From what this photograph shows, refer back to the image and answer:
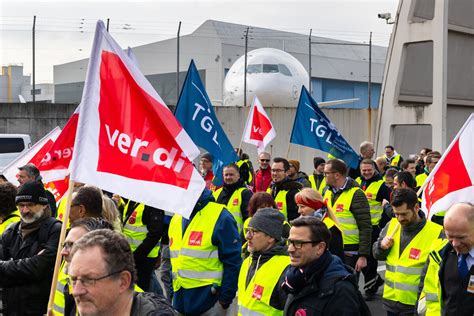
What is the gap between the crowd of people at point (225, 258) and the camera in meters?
3.32

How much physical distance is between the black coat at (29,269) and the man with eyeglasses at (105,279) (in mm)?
2380

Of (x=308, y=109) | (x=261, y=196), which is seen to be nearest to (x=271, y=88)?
(x=308, y=109)

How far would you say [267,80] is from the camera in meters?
33.9

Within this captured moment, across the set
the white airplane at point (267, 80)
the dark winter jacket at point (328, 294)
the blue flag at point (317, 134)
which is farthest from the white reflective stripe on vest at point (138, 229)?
the white airplane at point (267, 80)

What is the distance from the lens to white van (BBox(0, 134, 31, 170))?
854 inches

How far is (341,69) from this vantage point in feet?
197

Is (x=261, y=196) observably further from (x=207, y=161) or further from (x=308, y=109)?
(x=308, y=109)

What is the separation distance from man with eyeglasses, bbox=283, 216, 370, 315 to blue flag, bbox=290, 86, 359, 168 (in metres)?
7.41

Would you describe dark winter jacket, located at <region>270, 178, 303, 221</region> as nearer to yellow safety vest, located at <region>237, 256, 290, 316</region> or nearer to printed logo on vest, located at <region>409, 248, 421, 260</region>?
printed logo on vest, located at <region>409, 248, 421, 260</region>

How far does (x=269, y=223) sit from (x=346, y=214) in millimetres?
3769

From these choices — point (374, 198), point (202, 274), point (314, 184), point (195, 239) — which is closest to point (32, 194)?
point (195, 239)

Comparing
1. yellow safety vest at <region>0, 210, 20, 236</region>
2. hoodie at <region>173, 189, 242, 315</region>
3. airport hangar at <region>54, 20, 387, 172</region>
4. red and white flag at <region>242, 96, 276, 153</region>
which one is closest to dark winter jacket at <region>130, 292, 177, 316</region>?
hoodie at <region>173, 189, 242, 315</region>

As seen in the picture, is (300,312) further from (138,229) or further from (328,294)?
(138,229)

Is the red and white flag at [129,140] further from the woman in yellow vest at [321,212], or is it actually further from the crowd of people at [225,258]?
the woman in yellow vest at [321,212]
